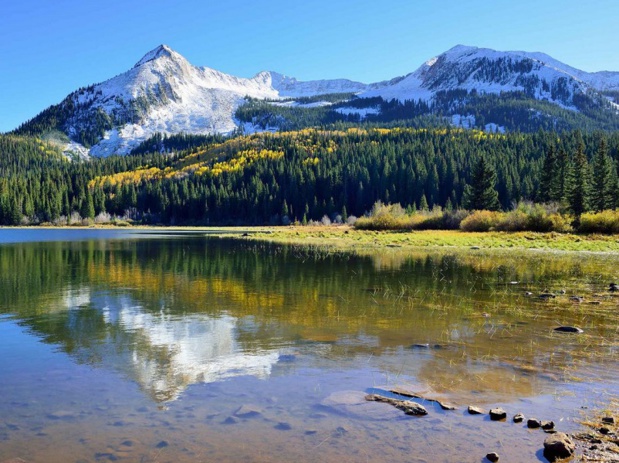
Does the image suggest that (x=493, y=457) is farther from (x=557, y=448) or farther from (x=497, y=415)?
(x=497, y=415)

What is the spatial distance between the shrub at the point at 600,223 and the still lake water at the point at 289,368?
1681 inches

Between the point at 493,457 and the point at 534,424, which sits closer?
the point at 493,457

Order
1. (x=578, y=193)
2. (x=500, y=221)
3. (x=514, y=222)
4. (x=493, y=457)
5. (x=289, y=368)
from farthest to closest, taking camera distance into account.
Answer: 1. (x=578, y=193)
2. (x=500, y=221)
3. (x=514, y=222)
4. (x=289, y=368)
5. (x=493, y=457)

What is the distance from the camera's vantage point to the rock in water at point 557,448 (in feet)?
23.8

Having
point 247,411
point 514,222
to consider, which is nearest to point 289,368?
point 247,411

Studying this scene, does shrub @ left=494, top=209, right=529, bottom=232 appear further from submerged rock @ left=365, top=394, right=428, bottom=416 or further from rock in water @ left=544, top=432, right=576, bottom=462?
rock in water @ left=544, top=432, right=576, bottom=462

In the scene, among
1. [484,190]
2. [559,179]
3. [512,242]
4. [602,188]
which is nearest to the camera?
[512,242]

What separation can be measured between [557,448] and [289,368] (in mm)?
6052

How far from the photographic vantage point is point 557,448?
7289 millimetres

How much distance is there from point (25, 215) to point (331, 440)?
178 metres

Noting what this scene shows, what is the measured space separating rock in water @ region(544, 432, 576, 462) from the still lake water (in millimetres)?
220

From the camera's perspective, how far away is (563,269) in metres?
32.6

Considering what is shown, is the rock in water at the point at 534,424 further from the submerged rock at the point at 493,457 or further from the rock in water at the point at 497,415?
the submerged rock at the point at 493,457

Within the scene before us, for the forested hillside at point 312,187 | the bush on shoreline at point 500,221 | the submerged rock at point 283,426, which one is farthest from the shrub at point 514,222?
the submerged rock at point 283,426
